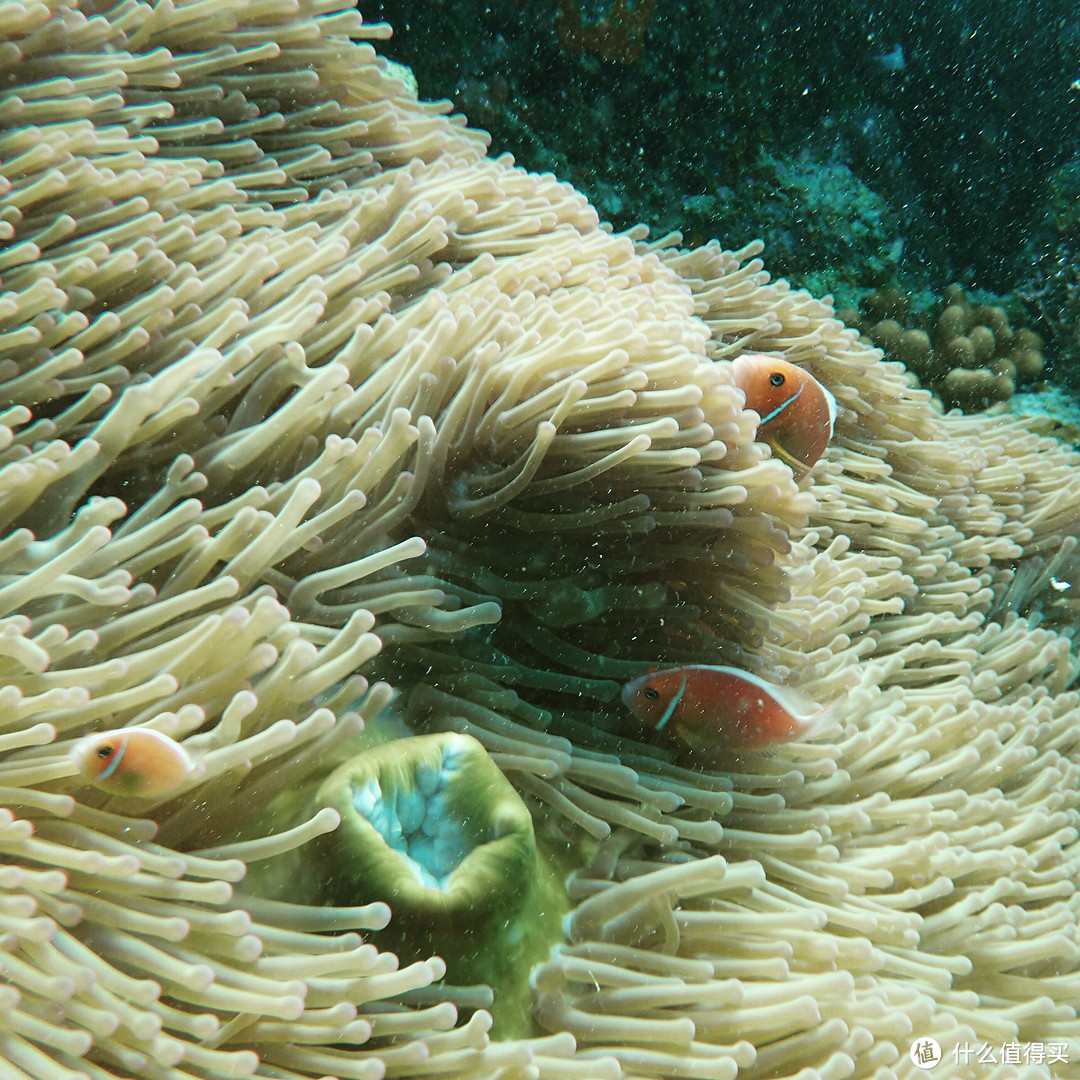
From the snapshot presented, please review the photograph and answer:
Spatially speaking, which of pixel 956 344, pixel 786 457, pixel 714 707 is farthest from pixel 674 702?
pixel 956 344

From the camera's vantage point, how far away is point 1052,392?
4.96 m

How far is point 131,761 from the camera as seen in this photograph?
3.81ft

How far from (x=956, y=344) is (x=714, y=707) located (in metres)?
3.99

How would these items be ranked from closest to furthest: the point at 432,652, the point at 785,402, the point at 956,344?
the point at 432,652 → the point at 785,402 → the point at 956,344

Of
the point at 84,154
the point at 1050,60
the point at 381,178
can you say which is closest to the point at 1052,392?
the point at 1050,60

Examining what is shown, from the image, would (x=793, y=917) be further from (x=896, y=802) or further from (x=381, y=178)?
(x=381, y=178)

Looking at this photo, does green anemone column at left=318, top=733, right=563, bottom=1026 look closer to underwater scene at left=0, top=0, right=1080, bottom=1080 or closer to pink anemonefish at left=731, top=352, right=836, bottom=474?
underwater scene at left=0, top=0, right=1080, bottom=1080

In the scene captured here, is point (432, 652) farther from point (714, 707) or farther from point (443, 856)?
point (714, 707)

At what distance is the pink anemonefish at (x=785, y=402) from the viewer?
2328 mm

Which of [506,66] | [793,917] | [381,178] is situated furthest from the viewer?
[506,66]

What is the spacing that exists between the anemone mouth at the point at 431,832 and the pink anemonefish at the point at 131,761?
25cm

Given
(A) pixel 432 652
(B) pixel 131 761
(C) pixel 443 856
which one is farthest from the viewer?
(A) pixel 432 652

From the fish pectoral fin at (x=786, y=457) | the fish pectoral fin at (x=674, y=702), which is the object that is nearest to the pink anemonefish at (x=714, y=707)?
the fish pectoral fin at (x=674, y=702)

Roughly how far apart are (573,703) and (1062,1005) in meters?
1.34
